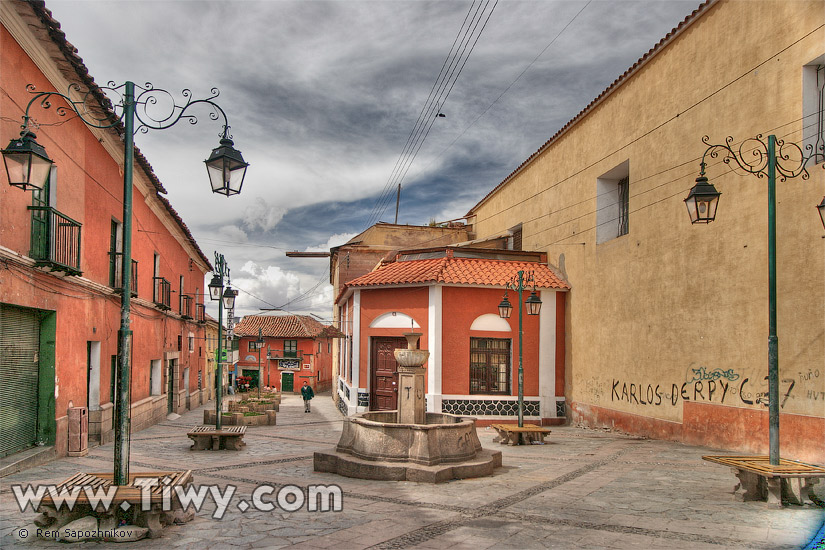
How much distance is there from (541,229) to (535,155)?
2.57 metres

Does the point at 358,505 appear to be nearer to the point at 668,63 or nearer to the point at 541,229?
the point at 668,63

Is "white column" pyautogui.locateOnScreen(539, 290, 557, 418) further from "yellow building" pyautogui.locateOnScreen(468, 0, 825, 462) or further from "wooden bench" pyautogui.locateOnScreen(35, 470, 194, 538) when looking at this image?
"wooden bench" pyautogui.locateOnScreen(35, 470, 194, 538)

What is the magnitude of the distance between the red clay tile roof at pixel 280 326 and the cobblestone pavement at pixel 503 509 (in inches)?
1429

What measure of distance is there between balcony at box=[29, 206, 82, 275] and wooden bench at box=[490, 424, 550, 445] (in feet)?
30.5

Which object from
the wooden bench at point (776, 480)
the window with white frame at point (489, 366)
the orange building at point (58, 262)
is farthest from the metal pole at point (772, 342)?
the window with white frame at point (489, 366)

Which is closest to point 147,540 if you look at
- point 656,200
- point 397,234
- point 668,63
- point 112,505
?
point 112,505

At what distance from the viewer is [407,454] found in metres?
9.43

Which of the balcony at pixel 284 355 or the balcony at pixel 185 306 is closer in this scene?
the balcony at pixel 185 306

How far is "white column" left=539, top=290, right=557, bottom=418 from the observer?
1811cm

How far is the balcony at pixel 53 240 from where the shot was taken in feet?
32.0

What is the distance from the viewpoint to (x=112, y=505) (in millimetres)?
5738

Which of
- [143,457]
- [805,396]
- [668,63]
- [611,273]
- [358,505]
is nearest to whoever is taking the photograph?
[358,505]

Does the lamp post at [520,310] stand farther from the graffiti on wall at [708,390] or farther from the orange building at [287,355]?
the orange building at [287,355]

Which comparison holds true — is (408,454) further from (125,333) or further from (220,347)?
(220,347)
